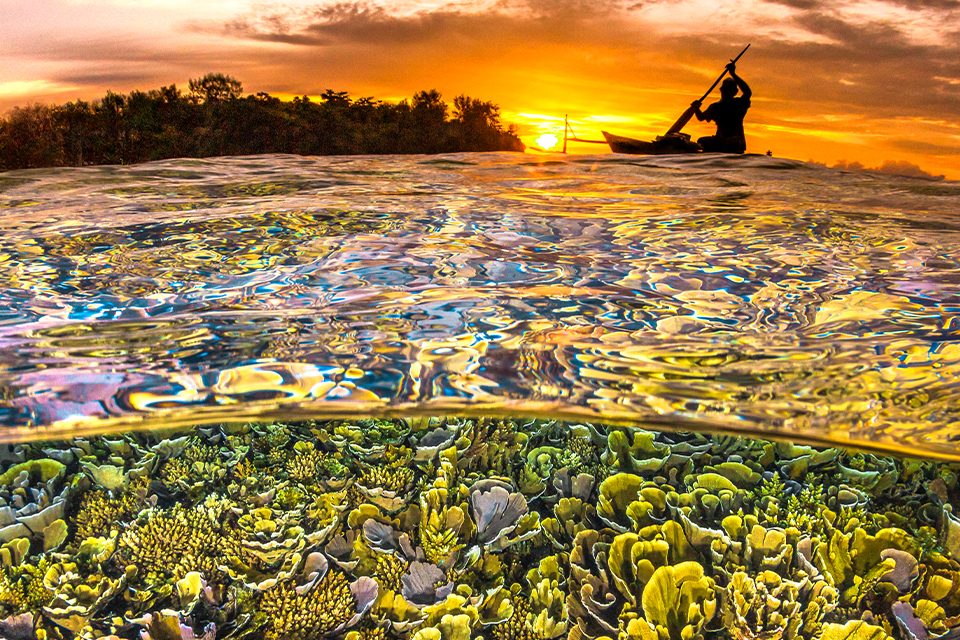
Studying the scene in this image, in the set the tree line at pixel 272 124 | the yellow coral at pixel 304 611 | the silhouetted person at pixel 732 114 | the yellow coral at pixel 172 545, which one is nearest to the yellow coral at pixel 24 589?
the yellow coral at pixel 172 545

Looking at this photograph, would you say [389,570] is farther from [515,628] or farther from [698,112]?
[698,112]

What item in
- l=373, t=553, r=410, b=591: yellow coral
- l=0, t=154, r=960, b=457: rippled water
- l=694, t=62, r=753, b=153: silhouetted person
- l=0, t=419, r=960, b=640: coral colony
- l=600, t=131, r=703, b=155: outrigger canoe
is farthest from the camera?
l=600, t=131, r=703, b=155: outrigger canoe

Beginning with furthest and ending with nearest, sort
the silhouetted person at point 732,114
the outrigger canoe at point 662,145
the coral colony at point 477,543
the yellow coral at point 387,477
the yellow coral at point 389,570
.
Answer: the outrigger canoe at point 662,145, the silhouetted person at point 732,114, the yellow coral at point 387,477, the yellow coral at point 389,570, the coral colony at point 477,543

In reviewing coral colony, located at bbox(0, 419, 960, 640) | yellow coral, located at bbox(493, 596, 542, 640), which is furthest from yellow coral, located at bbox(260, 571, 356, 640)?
yellow coral, located at bbox(493, 596, 542, 640)

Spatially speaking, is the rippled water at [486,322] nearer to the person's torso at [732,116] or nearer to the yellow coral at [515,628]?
the yellow coral at [515,628]

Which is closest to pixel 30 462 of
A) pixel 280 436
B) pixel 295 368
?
pixel 280 436

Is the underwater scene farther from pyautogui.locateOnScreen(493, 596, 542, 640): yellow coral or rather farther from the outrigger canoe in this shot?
the outrigger canoe
